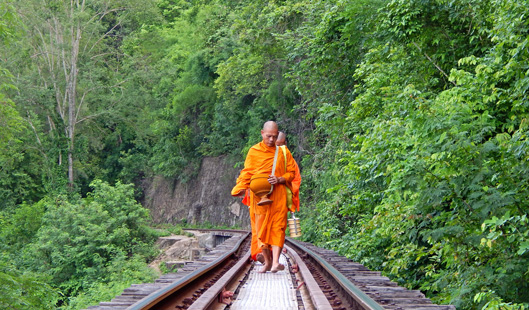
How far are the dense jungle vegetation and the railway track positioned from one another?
0.86 metres

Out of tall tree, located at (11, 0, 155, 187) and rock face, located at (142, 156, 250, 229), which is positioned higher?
tall tree, located at (11, 0, 155, 187)

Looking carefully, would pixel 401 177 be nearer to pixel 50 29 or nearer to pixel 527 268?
pixel 527 268

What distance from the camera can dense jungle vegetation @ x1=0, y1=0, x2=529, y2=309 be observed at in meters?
6.39

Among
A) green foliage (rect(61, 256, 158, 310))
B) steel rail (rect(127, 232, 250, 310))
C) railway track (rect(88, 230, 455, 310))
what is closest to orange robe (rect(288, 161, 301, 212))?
railway track (rect(88, 230, 455, 310))

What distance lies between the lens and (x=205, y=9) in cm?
4072

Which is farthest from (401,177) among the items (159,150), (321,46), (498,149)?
(159,150)

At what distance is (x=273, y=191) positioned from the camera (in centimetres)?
798

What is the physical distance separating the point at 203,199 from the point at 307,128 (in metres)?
14.5

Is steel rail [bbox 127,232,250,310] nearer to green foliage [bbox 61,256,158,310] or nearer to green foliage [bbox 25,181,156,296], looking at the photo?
green foliage [bbox 61,256,158,310]

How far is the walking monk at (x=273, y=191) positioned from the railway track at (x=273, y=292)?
54cm

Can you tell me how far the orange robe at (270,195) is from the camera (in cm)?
785

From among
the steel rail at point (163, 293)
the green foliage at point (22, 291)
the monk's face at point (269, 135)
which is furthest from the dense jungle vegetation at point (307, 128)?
the steel rail at point (163, 293)

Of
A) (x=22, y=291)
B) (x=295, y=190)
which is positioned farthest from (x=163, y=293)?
(x=22, y=291)

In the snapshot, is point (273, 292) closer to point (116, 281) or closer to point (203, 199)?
point (116, 281)
